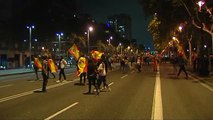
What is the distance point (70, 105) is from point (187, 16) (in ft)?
90.3

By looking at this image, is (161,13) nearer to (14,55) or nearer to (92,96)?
(92,96)

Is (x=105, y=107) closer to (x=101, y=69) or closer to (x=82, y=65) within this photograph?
(x=101, y=69)

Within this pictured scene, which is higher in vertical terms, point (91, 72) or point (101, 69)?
point (101, 69)

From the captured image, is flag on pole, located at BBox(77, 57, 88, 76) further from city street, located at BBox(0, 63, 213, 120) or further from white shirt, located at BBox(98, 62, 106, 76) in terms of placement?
city street, located at BBox(0, 63, 213, 120)

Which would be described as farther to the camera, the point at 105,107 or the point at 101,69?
the point at 101,69

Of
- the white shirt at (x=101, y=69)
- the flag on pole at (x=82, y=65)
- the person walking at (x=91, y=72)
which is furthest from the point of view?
the flag on pole at (x=82, y=65)

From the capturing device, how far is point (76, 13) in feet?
232

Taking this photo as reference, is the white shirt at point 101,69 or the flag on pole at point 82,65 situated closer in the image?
the white shirt at point 101,69

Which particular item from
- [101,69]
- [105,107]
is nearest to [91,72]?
[101,69]

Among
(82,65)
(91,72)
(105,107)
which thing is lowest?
(105,107)

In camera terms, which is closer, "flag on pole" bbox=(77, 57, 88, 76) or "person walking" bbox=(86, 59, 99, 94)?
"person walking" bbox=(86, 59, 99, 94)

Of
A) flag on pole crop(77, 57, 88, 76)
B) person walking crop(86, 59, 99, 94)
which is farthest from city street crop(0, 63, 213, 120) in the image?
flag on pole crop(77, 57, 88, 76)

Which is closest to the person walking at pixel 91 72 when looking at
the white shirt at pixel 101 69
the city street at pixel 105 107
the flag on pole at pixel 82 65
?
the white shirt at pixel 101 69

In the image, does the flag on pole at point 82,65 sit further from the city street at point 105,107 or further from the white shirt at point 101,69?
the city street at point 105,107
